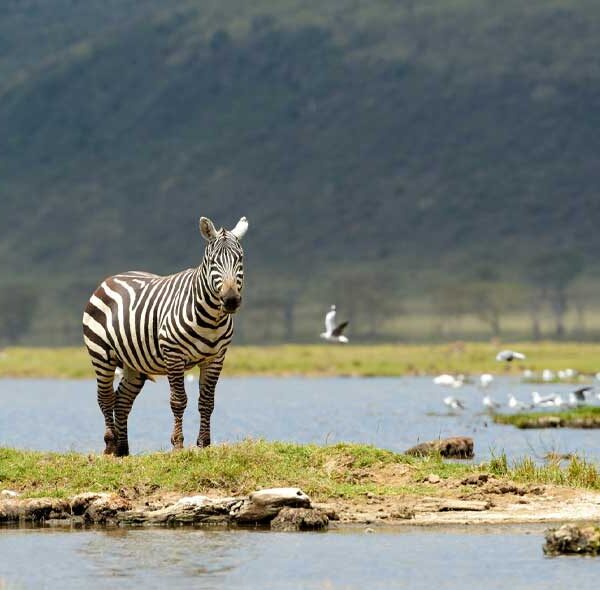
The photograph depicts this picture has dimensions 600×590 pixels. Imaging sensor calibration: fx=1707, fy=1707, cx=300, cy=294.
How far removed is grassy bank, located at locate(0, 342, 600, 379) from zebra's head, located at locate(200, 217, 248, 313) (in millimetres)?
53857

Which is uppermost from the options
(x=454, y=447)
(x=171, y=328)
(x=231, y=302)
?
(x=231, y=302)

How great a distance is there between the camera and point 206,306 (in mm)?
20656

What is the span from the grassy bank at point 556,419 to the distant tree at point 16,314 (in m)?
138

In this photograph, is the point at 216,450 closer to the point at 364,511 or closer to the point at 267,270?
the point at 364,511

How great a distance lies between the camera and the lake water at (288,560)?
1539 cm

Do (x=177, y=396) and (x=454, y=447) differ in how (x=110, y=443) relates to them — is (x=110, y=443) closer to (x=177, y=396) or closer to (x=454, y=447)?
(x=177, y=396)

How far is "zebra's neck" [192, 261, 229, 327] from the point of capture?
20.6 m

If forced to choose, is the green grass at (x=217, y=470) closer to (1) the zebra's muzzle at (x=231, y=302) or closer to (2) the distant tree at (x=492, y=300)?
(1) the zebra's muzzle at (x=231, y=302)

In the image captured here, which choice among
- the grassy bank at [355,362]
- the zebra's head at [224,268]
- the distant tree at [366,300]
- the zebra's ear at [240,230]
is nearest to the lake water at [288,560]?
the zebra's head at [224,268]

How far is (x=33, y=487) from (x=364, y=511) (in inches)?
152

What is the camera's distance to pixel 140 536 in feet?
58.3

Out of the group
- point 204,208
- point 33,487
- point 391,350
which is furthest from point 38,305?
point 33,487

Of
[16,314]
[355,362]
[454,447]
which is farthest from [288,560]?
[16,314]

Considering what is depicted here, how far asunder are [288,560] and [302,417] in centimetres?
2698
